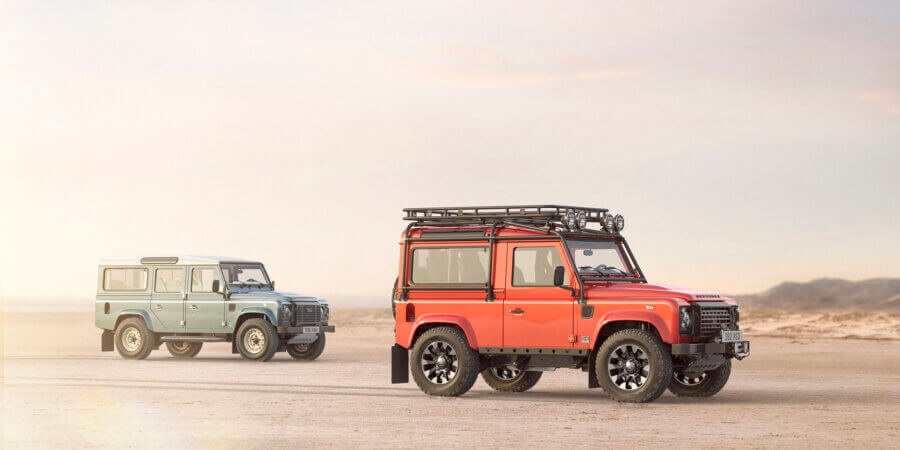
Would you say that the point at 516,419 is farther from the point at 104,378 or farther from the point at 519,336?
the point at 104,378

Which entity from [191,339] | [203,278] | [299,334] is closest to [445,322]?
[299,334]

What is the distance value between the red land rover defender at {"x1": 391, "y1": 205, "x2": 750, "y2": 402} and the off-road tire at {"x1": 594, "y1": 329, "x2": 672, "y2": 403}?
0.06ft

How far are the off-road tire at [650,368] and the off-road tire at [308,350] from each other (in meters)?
13.1

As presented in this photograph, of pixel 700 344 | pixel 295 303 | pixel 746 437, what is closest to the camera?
pixel 746 437

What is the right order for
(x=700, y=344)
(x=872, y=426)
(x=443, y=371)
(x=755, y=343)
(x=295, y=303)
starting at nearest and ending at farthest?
1. (x=872, y=426)
2. (x=700, y=344)
3. (x=443, y=371)
4. (x=295, y=303)
5. (x=755, y=343)

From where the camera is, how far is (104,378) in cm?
2298

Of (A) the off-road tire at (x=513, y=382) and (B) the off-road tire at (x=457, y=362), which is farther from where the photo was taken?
(A) the off-road tire at (x=513, y=382)

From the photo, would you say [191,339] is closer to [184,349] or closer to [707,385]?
[184,349]

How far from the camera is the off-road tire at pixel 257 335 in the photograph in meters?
28.2

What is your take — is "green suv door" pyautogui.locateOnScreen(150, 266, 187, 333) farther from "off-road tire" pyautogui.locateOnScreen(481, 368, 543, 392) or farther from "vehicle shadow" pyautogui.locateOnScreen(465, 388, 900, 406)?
"vehicle shadow" pyautogui.locateOnScreen(465, 388, 900, 406)

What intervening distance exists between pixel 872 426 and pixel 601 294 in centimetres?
420

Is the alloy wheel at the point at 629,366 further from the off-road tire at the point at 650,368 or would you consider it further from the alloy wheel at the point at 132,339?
the alloy wheel at the point at 132,339

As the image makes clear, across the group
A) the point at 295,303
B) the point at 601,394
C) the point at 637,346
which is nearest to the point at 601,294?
the point at 637,346

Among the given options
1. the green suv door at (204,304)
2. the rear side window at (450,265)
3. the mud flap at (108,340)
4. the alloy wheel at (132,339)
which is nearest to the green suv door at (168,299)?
the green suv door at (204,304)
